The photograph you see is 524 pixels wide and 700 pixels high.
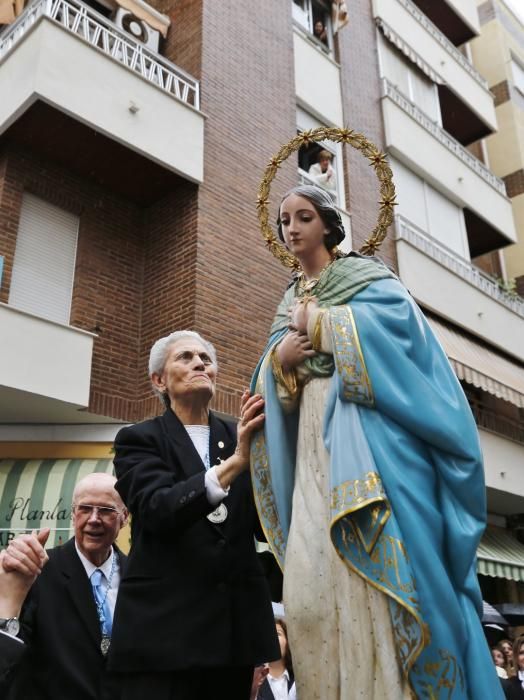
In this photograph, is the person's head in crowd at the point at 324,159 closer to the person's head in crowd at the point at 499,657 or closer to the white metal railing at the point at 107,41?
the white metal railing at the point at 107,41

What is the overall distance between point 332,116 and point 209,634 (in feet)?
40.4

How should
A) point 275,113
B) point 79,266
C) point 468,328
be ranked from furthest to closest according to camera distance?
point 468,328, point 275,113, point 79,266

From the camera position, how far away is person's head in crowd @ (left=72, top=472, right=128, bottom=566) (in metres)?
3.03

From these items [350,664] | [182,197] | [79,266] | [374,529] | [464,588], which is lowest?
[350,664]

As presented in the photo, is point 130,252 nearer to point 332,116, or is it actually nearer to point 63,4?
point 63,4

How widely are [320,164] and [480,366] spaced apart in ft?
15.3

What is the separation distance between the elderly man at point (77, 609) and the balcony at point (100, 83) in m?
6.80

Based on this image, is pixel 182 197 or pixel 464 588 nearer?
pixel 464 588

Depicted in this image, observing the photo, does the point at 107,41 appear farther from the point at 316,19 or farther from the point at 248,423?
the point at 248,423

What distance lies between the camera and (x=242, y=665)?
2305 mm

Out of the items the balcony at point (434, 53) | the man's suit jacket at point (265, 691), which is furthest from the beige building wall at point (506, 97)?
the man's suit jacket at point (265, 691)

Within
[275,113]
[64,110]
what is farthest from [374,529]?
[275,113]

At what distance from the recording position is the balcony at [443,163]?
1478cm

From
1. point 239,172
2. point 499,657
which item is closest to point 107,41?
point 239,172
